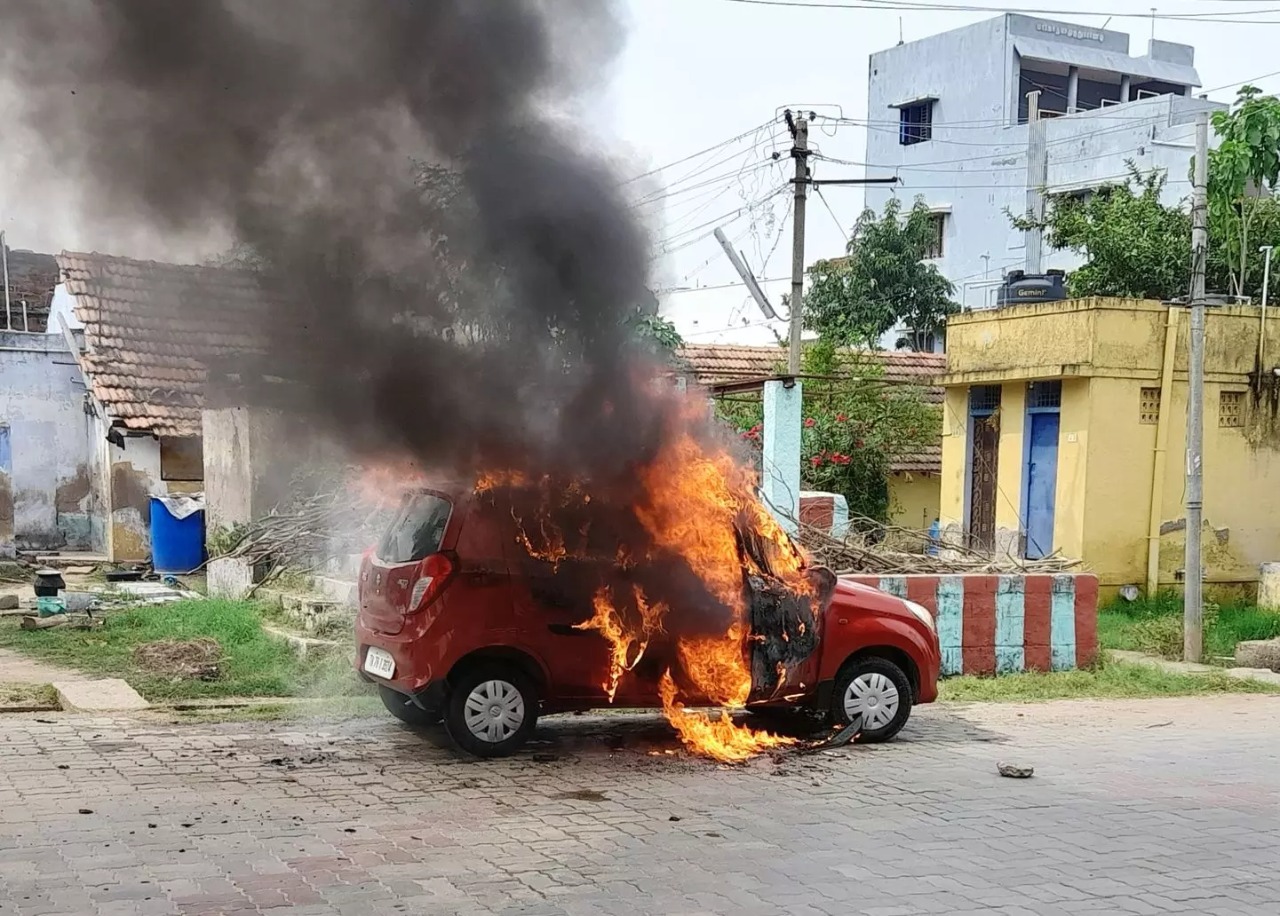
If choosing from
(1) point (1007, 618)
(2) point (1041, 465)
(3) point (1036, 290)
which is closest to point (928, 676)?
(1) point (1007, 618)

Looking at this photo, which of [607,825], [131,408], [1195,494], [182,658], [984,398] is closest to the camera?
[607,825]

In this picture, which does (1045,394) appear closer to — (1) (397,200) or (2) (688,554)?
(2) (688,554)

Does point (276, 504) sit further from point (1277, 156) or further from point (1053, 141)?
point (1053, 141)

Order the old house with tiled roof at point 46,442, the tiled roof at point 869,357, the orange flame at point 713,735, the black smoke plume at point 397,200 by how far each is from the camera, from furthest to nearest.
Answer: the tiled roof at point 869,357 → the old house with tiled roof at point 46,442 → the orange flame at point 713,735 → the black smoke plume at point 397,200

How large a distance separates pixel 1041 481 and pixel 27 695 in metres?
13.3

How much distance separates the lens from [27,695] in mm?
9422

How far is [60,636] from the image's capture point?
12273 mm

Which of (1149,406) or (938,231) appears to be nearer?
(1149,406)

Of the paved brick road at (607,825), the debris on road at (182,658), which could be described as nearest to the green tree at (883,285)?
the debris on road at (182,658)

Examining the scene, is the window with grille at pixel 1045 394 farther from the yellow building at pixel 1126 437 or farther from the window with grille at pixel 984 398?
the window with grille at pixel 984 398

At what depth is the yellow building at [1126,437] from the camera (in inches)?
648

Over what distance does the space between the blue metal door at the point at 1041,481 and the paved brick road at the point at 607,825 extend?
27.0ft

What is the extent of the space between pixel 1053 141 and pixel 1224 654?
20331 millimetres

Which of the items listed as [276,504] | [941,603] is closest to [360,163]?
[941,603]
